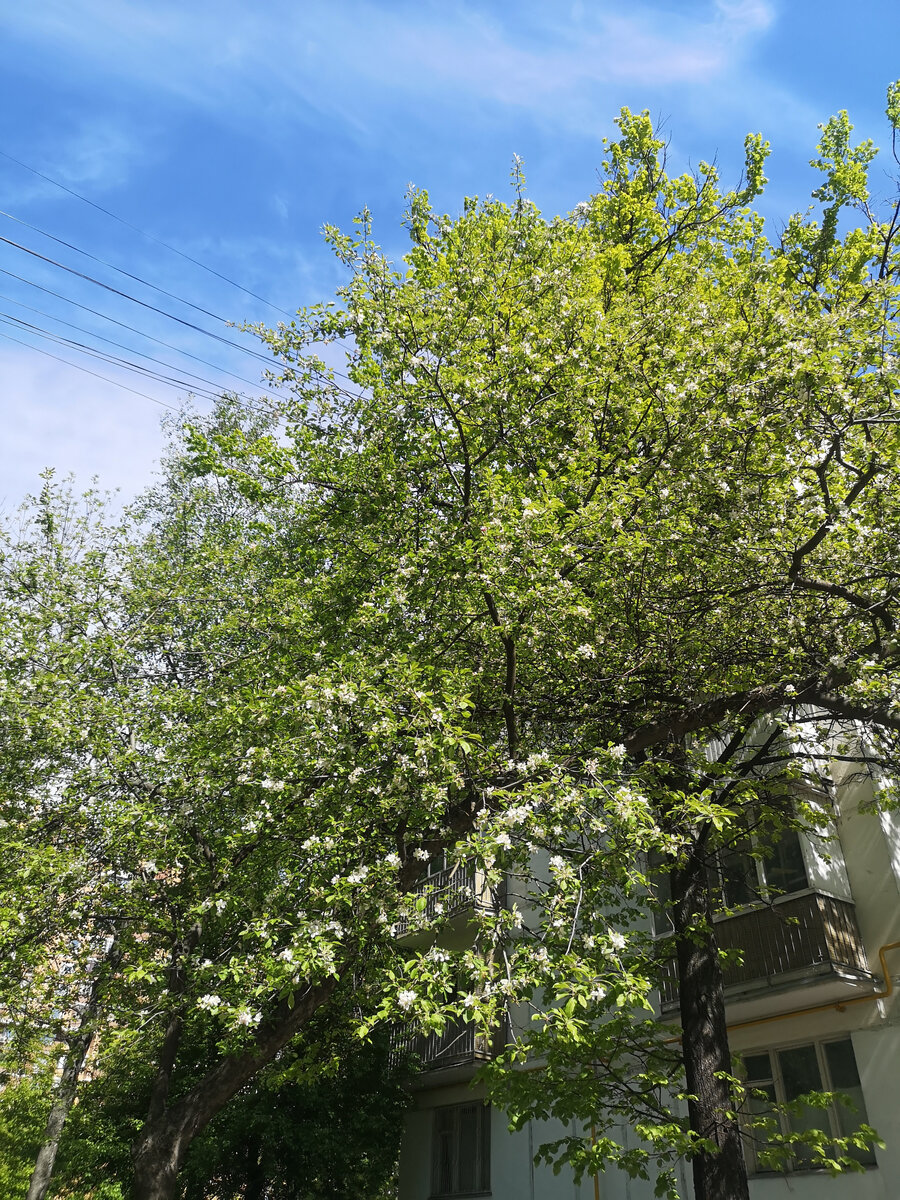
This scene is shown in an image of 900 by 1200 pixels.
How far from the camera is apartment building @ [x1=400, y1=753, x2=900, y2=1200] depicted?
10.6 m

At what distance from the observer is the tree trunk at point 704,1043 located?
318 inches

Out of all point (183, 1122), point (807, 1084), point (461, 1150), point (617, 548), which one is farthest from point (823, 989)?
point (461, 1150)

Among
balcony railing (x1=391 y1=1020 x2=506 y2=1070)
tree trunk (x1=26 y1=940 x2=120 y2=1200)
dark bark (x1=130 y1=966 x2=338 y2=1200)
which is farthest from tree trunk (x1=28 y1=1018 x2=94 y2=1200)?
balcony railing (x1=391 y1=1020 x2=506 y2=1070)


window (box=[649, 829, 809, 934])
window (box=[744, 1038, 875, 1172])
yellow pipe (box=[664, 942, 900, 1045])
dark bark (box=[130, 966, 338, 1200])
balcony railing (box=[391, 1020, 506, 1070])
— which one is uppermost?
window (box=[649, 829, 809, 934])

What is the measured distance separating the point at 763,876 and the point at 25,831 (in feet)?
33.7

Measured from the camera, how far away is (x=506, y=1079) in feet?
29.8

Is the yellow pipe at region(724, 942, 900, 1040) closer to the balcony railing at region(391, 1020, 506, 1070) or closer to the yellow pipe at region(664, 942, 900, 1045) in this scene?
the yellow pipe at region(664, 942, 900, 1045)

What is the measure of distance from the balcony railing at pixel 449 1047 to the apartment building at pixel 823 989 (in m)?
2.68

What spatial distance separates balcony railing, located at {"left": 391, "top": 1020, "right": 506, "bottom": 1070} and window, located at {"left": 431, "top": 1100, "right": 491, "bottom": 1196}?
0.93 m

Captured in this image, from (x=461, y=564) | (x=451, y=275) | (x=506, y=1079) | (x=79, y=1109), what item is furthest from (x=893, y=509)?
(x=79, y=1109)

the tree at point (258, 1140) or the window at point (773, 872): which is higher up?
the window at point (773, 872)

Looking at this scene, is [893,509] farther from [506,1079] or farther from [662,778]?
[506,1079]

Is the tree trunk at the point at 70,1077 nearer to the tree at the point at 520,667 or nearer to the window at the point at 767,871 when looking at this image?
the tree at the point at 520,667

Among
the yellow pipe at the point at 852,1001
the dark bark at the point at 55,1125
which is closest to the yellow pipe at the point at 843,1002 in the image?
the yellow pipe at the point at 852,1001
